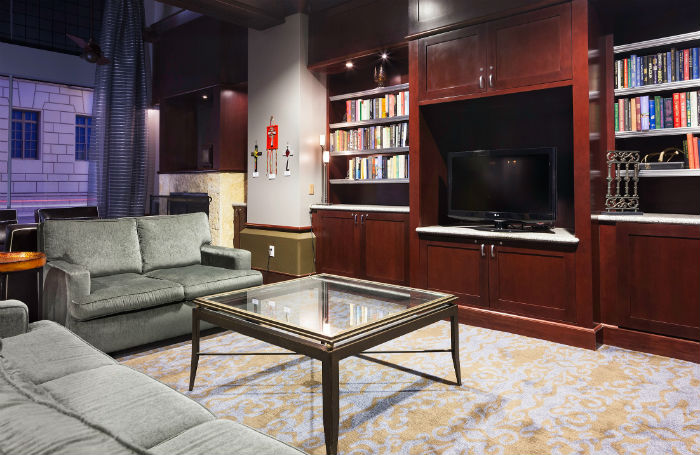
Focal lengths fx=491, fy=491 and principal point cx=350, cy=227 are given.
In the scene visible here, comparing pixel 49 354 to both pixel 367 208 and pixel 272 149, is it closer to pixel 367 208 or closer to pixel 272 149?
pixel 367 208

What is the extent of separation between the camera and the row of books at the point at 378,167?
4781 millimetres

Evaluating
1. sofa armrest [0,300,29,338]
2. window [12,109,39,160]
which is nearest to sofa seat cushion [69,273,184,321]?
Answer: sofa armrest [0,300,29,338]

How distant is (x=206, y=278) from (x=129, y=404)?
211cm

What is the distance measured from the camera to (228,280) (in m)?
3.49

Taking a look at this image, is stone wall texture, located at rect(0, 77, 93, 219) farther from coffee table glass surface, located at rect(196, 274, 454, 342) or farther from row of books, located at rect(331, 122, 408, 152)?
coffee table glass surface, located at rect(196, 274, 454, 342)

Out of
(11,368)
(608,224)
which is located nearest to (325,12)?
(608,224)

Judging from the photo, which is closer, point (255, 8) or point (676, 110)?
point (676, 110)

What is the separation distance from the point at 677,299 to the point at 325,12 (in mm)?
3928

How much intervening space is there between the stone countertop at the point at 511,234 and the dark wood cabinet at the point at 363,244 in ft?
1.33

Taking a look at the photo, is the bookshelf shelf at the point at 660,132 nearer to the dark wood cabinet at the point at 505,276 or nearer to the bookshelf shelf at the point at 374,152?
the dark wood cabinet at the point at 505,276

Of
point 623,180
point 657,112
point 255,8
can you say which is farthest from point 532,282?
point 255,8

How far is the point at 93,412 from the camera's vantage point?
1.31 meters

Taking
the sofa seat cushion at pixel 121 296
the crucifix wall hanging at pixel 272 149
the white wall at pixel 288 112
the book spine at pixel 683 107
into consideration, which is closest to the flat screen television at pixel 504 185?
the book spine at pixel 683 107

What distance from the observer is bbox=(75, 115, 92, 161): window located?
734cm
